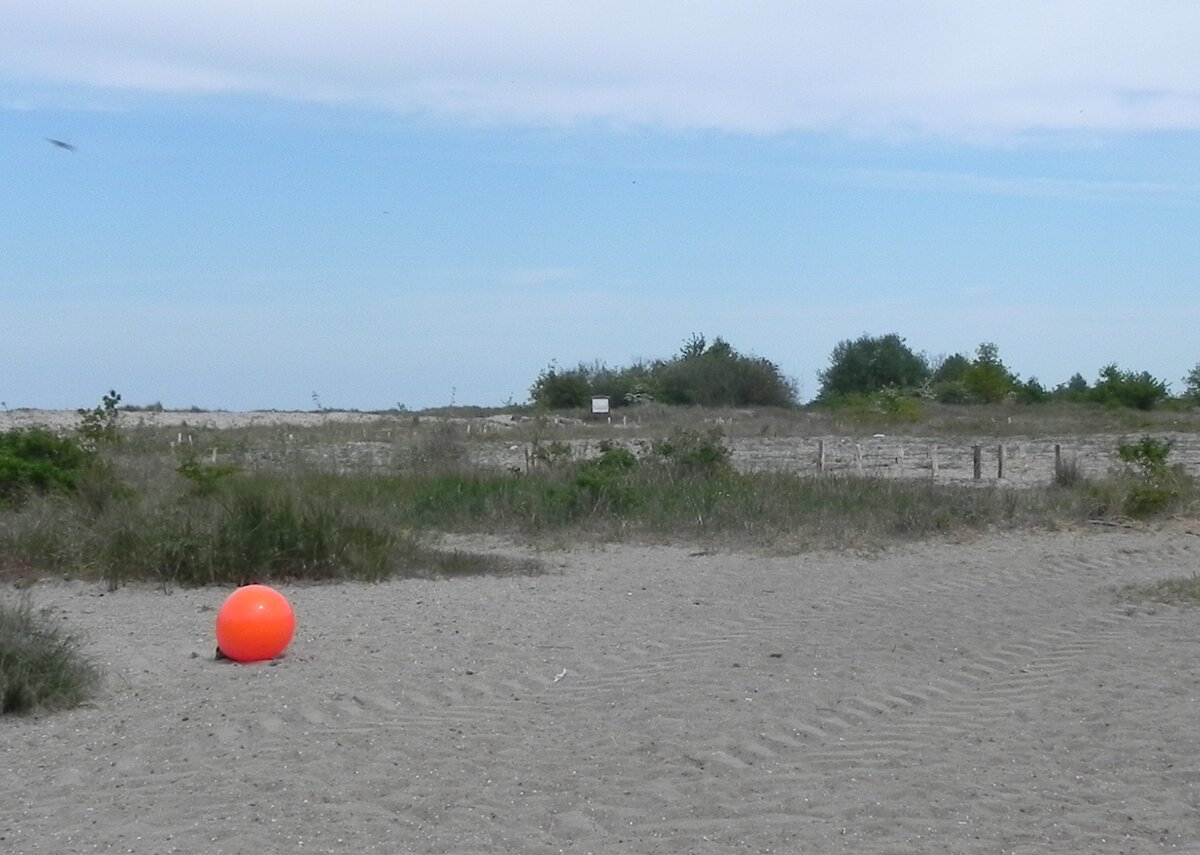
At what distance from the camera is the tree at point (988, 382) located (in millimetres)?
70375

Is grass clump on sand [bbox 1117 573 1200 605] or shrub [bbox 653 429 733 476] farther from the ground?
shrub [bbox 653 429 733 476]

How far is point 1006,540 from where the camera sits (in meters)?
17.2

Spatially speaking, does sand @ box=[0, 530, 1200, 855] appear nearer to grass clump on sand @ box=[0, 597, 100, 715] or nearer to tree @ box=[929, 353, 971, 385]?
grass clump on sand @ box=[0, 597, 100, 715]

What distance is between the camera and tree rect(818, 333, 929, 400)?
3147 inches

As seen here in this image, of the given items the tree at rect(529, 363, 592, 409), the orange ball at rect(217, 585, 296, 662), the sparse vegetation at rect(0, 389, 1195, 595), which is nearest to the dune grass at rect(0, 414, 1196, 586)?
the sparse vegetation at rect(0, 389, 1195, 595)

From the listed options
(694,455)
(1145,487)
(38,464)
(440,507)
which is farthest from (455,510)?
(1145,487)

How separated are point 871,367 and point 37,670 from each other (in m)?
74.3

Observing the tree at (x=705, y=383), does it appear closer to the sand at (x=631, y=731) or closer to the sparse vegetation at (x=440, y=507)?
the sparse vegetation at (x=440, y=507)

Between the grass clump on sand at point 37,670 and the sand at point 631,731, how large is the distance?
16 centimetres

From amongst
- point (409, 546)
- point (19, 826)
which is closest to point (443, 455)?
point (409, 546)

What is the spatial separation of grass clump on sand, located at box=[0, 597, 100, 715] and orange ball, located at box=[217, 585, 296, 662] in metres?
0.94

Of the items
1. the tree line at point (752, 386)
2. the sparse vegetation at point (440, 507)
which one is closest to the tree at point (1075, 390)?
the tree line at point (752, 386)

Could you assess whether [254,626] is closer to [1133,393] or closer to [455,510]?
[455,510]

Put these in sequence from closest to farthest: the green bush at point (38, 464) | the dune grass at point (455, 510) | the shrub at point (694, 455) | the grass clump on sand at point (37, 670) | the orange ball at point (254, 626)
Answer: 1. the grass clump on sand at point (37, 670)
2. the orange ball at point (254, 626)
3. the dune grass at point (455, 510)
4. the green bush at point (38, 464)
5. the shrub at point (694, 455)
